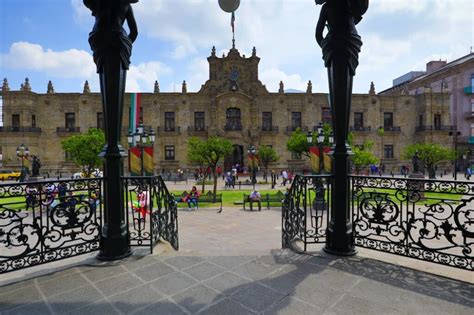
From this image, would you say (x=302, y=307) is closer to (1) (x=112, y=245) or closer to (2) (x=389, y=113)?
(1) (x=112, y=245)

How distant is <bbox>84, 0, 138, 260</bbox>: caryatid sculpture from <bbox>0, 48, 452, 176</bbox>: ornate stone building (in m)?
28.9

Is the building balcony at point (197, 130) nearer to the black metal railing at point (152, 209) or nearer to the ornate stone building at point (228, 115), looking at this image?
the ornate stone building at point (228, 115)

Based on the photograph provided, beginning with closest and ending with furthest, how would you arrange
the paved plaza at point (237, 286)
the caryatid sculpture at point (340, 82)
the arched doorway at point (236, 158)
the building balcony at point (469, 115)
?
the paved plaza at point (237, 286) → the caryatid sculpture at point (340, 82) → the arched doorway at point (236, 158) → the building balcony at point (469, 115)

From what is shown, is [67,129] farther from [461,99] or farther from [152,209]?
[461,99]

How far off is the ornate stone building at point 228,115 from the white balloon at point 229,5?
27588 millimetres

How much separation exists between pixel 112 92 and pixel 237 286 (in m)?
3.10

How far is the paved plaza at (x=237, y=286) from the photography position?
8.20ft

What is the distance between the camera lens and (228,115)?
33.7 metres

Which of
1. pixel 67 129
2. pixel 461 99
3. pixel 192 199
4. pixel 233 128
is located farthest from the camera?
pixel 461 99

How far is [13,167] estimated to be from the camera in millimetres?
30266

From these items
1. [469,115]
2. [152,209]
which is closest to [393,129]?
[469,115]

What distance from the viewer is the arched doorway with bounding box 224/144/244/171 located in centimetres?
3344

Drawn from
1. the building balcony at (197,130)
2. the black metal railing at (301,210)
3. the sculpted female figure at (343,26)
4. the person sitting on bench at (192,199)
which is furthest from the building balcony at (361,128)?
the sculpted female figure at (343,26)

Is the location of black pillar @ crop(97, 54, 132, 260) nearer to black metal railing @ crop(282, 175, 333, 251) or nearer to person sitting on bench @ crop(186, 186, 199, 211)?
black metal railing @ crop(282, 175, 333, 251)
